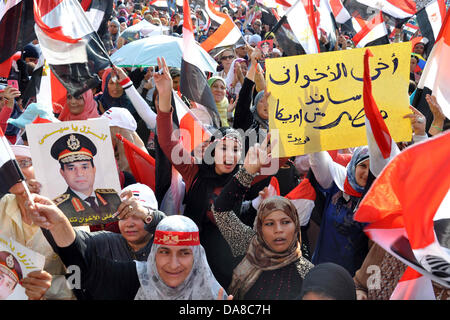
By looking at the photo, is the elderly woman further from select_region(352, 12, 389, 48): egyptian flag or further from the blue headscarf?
select_region(352, 12, 389, 48): egyptian flag

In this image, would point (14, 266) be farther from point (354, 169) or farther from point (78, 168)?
point (354, 169)

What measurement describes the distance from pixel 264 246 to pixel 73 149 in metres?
1.07

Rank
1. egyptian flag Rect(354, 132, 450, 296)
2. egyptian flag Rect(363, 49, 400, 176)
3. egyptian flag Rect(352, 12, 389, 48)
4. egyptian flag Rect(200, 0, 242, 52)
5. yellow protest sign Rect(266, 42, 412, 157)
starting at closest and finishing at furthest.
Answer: egyptian flag Rect(354, 132, 450, 296) < egyptian flag Rect(363, 49, 400, 176) < yellow protest sign Rect(266, 42, 412, 157) < egyptian flag Rect(200, 0, 242, 52) < egyptian flag Rect(352, 12, 389, 48)

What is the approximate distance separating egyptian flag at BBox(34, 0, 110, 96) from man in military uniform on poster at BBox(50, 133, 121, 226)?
3.43 ft

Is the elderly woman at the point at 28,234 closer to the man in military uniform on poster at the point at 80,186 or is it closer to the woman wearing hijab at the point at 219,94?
the man in military uniform on poster at the point at 80,186

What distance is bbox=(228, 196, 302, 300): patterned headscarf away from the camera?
280 centimetres

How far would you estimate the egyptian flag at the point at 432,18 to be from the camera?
6332mm

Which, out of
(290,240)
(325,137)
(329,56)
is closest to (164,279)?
(290,240)

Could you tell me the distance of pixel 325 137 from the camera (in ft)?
11.0

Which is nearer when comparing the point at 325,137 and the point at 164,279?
the point at 164,279

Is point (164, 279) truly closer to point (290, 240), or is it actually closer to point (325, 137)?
point (290, 240)

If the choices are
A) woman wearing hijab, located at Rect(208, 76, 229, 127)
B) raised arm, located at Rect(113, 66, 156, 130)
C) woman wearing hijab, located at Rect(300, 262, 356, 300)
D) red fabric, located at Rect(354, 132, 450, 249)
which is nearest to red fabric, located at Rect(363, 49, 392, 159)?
red fabric, located at Rect(354, 132, 450, 249)

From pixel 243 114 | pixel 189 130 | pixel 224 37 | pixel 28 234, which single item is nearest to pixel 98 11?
pixel 224 37
